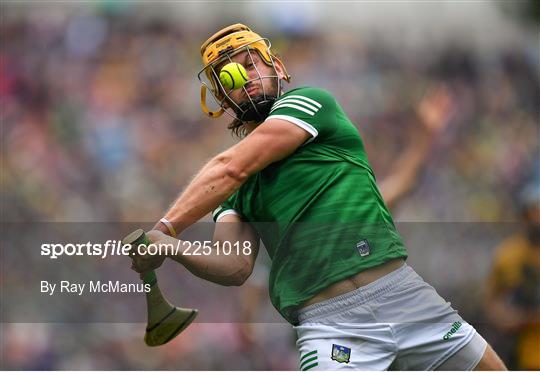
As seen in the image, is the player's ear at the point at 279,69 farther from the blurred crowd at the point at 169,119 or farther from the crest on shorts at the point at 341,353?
the blurred crowd at the point at 169,119

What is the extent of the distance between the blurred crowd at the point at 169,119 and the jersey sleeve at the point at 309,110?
389 cm

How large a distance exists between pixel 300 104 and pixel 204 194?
46cm

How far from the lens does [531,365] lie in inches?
247

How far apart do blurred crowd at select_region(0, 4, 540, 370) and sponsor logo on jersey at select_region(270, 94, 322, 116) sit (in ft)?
12.9

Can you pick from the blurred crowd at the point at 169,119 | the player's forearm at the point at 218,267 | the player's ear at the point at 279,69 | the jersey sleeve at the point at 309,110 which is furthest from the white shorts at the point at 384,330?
the blurred crowd at the point at 169,119

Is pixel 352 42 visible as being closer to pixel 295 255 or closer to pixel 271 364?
pixel 271 364

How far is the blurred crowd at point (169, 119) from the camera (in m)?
7.47

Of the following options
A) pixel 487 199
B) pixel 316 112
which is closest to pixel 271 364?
pixel 487 199

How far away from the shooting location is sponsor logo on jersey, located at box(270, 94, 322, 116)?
10.2 feet

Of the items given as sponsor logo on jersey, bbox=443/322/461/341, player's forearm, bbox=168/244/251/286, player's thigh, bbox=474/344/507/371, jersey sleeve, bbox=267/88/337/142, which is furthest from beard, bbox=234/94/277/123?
player's thigh, bbox=474/344/507/371

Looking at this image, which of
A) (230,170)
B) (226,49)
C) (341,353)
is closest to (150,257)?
(230,170)

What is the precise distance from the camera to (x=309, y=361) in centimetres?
306

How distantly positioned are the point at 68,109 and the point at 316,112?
5106 millimetres

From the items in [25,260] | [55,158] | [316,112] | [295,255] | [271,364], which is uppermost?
[316,112]
